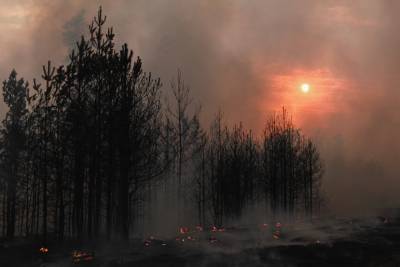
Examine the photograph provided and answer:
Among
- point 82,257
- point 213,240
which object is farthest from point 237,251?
point 82,257

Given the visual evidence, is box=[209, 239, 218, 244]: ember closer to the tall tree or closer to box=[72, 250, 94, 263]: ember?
box=[72, 250, 94, 263]: ember

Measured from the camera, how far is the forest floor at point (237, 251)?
17.4 metres

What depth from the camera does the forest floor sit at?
1739 centimetres

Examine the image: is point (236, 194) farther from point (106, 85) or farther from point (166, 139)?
point (106, 85)

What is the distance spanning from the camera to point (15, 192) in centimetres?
4103

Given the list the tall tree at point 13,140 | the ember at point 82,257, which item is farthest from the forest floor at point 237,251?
the tall tree at point 13,140

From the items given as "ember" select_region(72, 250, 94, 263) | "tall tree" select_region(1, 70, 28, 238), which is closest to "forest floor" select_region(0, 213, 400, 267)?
"ember" select_region(72, 250, 94, 263)

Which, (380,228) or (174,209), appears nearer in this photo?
(380,228)

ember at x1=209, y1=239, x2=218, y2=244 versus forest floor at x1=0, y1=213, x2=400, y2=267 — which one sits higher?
ember at x1=209, y1=239, x2=218, y2=244

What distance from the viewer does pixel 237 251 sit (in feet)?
63.2

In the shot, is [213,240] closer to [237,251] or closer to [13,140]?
[237,251]

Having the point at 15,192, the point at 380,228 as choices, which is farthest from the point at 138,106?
the point at 15,192

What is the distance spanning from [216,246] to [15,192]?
26885mm

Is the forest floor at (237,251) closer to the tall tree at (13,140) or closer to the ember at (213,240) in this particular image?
the ember at (213,240)
